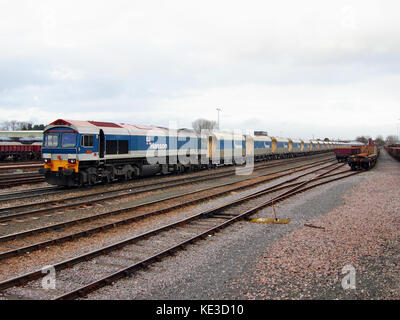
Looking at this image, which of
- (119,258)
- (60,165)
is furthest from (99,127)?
(119,258)

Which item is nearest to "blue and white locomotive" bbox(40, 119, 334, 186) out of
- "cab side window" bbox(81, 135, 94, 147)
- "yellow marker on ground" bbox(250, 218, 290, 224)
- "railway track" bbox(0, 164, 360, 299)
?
"cab side window" bbox(81, 135, 94, 147)

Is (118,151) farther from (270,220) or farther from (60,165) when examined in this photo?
(270,220)

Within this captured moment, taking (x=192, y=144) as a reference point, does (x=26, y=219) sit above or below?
below

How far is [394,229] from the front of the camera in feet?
31.4

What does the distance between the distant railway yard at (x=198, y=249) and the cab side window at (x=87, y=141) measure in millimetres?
3451

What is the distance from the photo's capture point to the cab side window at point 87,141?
55.1 ft

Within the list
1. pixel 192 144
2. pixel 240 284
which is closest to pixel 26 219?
pixel 240 284

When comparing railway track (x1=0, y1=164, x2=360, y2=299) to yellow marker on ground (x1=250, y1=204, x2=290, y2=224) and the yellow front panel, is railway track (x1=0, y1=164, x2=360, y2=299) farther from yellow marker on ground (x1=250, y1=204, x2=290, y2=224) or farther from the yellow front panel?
the yellow front panel

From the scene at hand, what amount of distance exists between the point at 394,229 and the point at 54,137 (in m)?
15.3

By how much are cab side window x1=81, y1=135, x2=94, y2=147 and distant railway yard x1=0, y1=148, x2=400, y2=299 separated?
3451 millimetres
